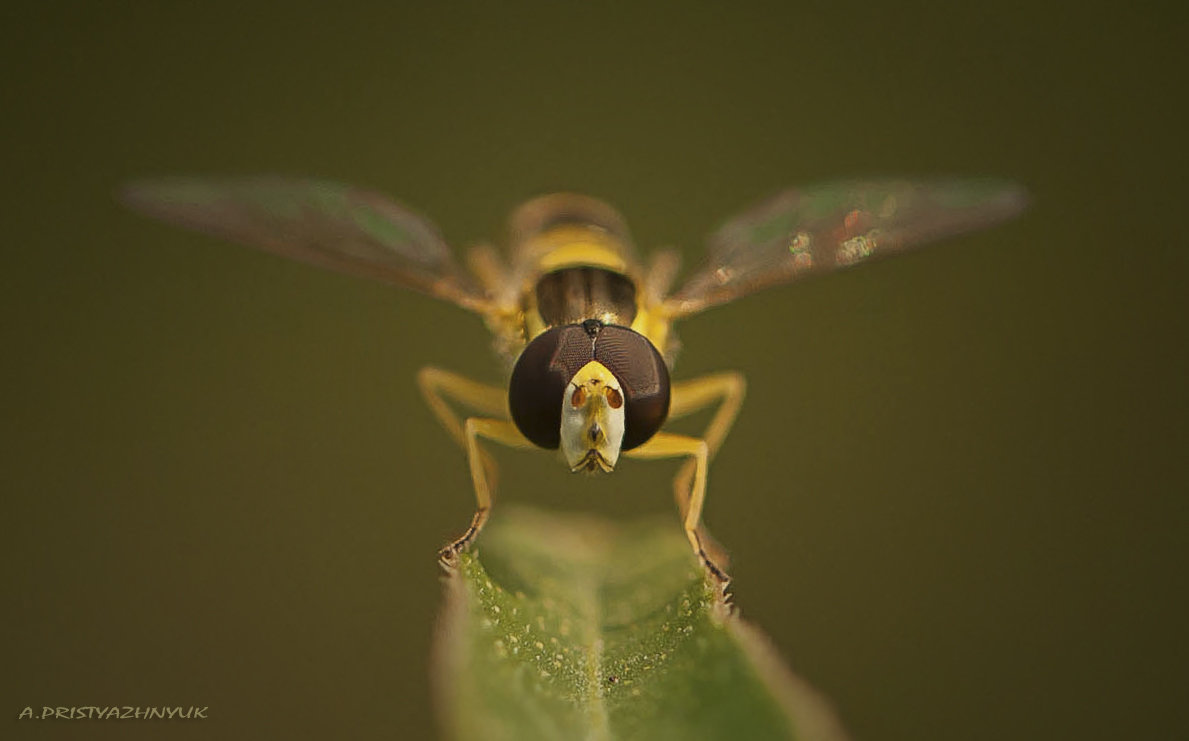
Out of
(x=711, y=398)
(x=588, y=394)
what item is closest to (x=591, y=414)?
(x=588, y=394)

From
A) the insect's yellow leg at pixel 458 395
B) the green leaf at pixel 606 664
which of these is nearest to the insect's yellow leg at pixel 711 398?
the insect's yellow leg at pixel 458 395

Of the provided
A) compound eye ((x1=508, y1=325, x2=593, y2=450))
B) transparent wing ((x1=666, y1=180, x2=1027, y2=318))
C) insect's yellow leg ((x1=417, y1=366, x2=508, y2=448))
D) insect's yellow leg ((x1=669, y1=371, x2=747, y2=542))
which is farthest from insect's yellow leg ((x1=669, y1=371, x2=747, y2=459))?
compound eye ((x1=508, y1=325, x2=593, y2=450))

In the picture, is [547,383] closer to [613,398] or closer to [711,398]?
[613,398]

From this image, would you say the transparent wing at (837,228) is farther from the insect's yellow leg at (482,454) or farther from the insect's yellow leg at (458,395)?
the insect's yellow leg at (482,454)

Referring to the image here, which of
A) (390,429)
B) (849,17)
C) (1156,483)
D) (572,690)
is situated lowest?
(572,690)

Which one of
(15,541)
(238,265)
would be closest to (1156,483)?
(238,265)

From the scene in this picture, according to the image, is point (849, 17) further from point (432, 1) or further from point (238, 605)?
point (238, 605)

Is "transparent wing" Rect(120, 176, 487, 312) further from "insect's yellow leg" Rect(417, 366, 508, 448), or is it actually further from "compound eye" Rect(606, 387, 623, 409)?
"compound eye" Rect(606, 387, 623, 409)
